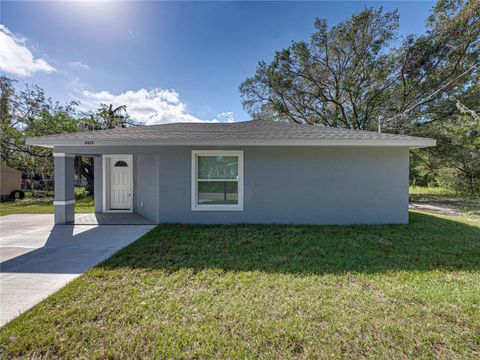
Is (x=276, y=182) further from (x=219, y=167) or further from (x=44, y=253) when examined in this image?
(x=44, y=253)

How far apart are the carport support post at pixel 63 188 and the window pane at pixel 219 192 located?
402 cm

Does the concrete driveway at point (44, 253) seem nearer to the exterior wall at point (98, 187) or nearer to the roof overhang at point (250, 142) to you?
the exterior wall at point (98, 187)

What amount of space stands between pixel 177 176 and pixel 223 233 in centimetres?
226

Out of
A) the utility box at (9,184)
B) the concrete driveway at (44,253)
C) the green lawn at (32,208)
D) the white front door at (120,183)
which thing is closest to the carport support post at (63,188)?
the concrete driveway at (44,253)

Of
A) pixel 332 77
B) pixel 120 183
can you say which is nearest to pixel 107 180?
pixel 120 183

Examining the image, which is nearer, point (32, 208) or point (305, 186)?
point (305, 186)

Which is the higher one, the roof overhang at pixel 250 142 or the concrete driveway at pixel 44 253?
the roof overhang at pixel 250 142

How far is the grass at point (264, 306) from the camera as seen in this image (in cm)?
195

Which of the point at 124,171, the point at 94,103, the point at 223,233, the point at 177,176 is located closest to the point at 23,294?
the point at 223,233

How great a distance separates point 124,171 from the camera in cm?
813

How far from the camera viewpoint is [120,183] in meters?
8.17

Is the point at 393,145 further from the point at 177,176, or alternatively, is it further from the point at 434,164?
the point at 434,164

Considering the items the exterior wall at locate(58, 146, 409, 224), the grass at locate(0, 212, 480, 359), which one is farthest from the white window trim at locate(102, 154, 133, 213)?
the grass at locate(0, 212, 480, 359)

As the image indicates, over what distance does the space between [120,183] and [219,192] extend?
445cm
